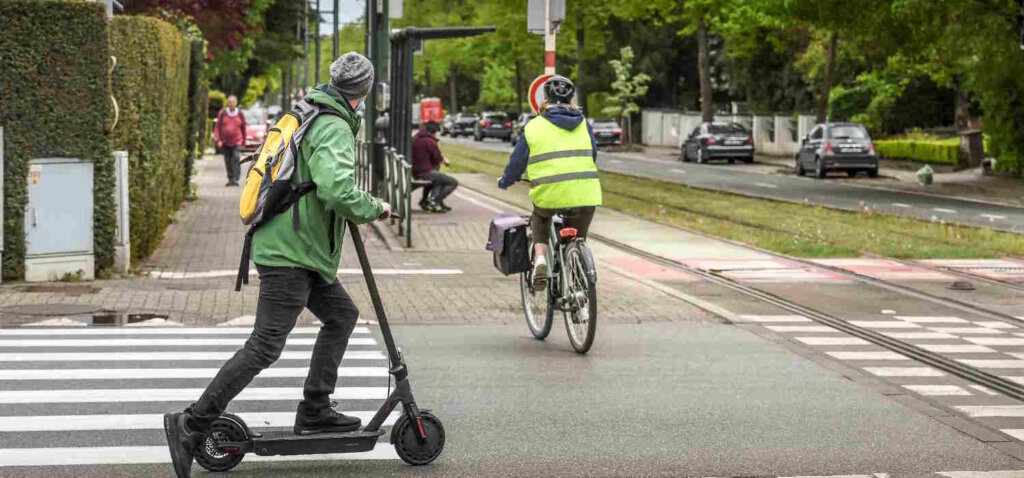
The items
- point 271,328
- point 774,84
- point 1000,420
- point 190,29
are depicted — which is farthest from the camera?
point 774,84

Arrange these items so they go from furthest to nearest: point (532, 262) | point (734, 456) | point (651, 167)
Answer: point (651, 167)
point (532, 262)
point (734, 456)

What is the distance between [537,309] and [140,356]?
2786 millimetres

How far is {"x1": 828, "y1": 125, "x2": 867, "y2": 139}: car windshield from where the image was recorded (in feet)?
138

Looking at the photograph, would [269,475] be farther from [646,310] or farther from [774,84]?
[774,84]

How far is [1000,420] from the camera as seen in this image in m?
8.16

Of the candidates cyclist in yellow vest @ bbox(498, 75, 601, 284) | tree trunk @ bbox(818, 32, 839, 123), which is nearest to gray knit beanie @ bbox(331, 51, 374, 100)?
cyclist in yellow vest @ bbox(498, 75, 601, 284)

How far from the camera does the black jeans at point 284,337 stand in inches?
255

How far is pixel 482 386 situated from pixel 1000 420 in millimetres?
2818

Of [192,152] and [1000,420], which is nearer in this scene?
[1000,420]

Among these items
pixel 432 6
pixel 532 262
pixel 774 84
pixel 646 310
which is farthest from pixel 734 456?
pixel 432 6

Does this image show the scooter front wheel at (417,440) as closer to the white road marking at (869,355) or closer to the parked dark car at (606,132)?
the white road marking at (869,355)

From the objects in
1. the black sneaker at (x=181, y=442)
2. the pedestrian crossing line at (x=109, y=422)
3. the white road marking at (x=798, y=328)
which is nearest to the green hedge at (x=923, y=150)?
the white road marking at (x=798, y=328)

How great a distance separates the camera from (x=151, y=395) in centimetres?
844

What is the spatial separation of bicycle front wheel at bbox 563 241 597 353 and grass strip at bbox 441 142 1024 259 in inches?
305
